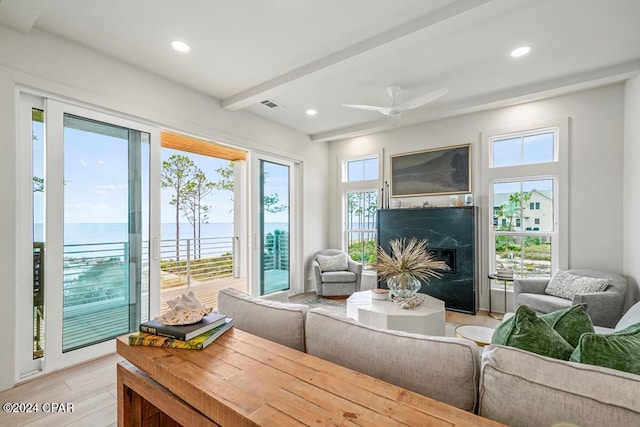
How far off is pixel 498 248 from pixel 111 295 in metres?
4.79

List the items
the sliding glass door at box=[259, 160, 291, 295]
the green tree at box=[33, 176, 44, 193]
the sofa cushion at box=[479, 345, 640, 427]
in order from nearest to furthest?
the sofa cushion at box=[479, 345, 640, 427]
the green tree at box=[33, 176, 44, 193]
the sliding glass door at box=[259, 160, 291, 295]

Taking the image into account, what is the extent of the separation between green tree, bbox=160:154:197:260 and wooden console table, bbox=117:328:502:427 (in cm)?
577

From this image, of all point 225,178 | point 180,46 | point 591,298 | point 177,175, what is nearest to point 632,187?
point 591,298

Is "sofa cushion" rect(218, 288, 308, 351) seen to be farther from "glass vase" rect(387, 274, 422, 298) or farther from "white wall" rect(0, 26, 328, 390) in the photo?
"white wall" rect(0, 26, 328, 390)

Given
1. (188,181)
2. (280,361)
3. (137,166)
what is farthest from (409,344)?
(188,181)

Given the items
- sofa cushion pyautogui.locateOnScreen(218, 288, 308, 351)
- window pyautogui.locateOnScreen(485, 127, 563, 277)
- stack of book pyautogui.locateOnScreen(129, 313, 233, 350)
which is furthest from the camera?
window pyautogui.locateOnScreen(485, 127, 563, 277)

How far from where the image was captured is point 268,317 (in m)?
1.55

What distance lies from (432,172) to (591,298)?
249 centimetres

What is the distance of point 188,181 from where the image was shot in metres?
6.75

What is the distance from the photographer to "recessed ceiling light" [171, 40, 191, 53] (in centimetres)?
272

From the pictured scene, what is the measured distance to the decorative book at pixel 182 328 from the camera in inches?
53.1

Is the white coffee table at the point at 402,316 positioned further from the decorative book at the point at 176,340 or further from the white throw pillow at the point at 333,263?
the white throw pillow at the point at 333,263

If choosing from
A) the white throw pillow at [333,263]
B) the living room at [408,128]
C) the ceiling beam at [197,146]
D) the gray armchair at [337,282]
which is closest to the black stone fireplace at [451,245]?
the living room at [408,128]

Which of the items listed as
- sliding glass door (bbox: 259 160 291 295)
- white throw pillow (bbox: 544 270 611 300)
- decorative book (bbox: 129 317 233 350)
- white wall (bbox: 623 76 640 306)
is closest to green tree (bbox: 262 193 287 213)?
sliding glass door (bbox: 259 160 291 295)
